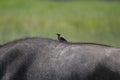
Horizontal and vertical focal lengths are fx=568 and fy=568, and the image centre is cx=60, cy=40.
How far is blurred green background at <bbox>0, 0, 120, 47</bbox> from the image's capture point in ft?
101

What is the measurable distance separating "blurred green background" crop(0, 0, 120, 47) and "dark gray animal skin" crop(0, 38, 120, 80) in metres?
16.6

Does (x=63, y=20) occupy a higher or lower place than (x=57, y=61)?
lower

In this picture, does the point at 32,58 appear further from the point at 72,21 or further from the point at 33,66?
the point at 72,21

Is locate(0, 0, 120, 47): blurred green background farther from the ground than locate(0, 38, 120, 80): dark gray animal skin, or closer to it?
closer to it

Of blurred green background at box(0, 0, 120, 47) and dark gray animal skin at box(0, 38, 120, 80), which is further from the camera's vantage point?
blurred green background at box(0, 0, 120, 47)

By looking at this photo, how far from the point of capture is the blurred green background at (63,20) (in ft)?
101

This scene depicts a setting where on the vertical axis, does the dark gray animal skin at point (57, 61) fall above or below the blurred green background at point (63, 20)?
above

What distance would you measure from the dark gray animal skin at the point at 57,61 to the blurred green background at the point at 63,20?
653 inches

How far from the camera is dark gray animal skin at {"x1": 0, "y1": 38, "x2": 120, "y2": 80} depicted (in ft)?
33.8

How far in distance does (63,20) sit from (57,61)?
80.4ft

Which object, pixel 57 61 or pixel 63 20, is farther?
pixel 63 20

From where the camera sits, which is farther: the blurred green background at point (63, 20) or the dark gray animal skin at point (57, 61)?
the blurred green background at point (63, 20)

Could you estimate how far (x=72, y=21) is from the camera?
35.1 m

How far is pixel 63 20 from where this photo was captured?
35.2m
